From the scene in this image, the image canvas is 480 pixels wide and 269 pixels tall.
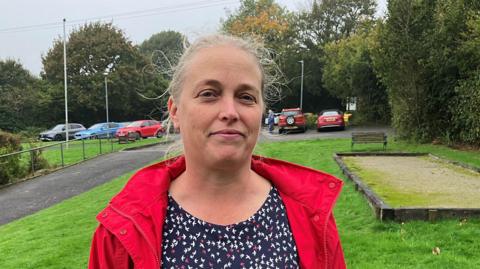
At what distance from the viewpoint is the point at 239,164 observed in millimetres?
1879

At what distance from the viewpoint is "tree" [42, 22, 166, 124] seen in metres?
49.3

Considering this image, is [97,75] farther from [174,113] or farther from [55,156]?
[174,113]

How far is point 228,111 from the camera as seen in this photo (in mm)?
1803

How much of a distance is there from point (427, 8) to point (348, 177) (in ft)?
36.4

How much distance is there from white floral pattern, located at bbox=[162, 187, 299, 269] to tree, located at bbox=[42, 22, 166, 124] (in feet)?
156

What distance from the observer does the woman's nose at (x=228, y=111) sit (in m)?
1.80

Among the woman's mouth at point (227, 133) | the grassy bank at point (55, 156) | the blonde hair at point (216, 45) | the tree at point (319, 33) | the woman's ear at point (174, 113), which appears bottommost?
the grassy bank at point (55, 156)

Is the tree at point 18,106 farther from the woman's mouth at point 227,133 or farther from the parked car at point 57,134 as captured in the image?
the woman's mouth at point 227,133

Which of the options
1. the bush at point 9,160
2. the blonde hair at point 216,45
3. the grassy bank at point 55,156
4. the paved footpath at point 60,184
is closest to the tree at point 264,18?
the grassy bank at point 55,156

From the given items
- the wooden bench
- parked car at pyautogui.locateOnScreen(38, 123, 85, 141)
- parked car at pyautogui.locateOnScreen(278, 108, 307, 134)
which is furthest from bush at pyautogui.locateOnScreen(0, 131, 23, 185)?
parked car at pyautogui.locateOnScreen(38, 123, 85, 141)

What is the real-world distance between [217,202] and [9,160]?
16.8 m

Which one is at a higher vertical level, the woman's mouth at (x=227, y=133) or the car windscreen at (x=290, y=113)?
the woman's mouth at (x=227, y=133)

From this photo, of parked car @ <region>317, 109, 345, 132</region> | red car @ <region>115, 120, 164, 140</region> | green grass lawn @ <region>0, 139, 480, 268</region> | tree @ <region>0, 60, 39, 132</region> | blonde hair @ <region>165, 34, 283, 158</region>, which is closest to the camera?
blonde hair @ <region>165, 34, 283, 158</region>

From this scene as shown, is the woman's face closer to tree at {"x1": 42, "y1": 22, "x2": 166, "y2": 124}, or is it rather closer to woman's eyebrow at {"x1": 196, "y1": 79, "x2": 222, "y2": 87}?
woman's eyebrow at {"x1": 196, "y1": 79, "x2": 222, "y2": 87}
